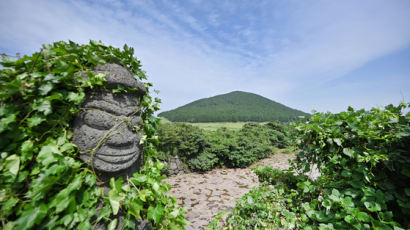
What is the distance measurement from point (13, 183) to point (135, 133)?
92 cm

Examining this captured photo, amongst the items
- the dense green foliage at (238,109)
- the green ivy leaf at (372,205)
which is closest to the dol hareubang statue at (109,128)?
the green ivy leaf at (372,205)

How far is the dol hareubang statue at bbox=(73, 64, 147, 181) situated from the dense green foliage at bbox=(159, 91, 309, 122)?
48.2 m

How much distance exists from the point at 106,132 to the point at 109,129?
38 mm

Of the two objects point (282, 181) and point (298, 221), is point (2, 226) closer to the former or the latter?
point (298, 221)

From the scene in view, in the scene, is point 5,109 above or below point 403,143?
above

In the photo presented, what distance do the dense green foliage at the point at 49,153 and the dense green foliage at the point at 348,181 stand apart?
63.4 inches

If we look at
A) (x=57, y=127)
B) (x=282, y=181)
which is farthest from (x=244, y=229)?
(x=57, y=127)

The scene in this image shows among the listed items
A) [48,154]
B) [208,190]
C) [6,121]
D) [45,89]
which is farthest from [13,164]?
[208,190]

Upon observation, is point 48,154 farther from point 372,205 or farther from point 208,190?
point 208,190

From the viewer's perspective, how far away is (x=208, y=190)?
5.70 m

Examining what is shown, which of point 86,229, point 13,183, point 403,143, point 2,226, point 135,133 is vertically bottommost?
point 86,229

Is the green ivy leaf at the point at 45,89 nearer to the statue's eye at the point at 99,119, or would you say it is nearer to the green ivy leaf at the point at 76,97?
the green ivy leaf at the point at 76,97

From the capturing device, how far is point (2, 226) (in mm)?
1021

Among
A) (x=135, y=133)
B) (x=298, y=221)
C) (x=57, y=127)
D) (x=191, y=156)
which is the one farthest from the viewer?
(x=191, y=156)
